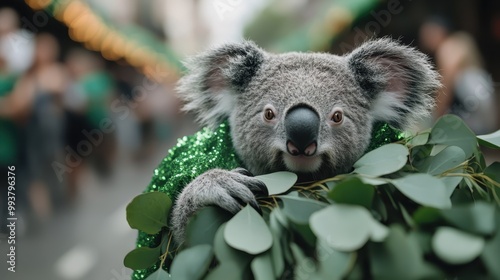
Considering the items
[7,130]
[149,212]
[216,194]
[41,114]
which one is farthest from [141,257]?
[41,114]

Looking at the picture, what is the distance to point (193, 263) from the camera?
96 cm

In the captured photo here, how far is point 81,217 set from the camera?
12.1 ft

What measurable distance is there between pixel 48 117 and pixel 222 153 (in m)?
2.23

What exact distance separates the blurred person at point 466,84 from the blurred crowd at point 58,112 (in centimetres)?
175

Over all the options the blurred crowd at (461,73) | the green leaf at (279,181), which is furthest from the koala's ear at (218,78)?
the blurred crowd at (461,73)

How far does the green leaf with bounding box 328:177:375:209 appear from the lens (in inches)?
34.3

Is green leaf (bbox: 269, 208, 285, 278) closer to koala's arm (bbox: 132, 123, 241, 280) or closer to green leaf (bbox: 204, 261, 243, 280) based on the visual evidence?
green leaf (bbox: 204, 261, 243, 280)

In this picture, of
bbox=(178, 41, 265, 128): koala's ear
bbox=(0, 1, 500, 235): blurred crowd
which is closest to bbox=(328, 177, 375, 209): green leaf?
bbox=(178, 41, 265, 128): koala's ear

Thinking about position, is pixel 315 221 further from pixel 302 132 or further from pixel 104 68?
pixel 104 68

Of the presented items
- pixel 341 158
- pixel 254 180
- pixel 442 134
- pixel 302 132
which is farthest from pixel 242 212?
pixel 442 134

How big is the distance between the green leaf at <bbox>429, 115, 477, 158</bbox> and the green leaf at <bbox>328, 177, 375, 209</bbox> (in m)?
0.35

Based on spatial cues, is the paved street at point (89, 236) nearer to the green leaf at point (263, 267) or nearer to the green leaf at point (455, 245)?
the green leaf at point (263, 267)

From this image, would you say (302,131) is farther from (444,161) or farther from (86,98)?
(86,98)

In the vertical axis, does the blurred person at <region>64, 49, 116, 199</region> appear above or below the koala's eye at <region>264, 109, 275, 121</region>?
above
